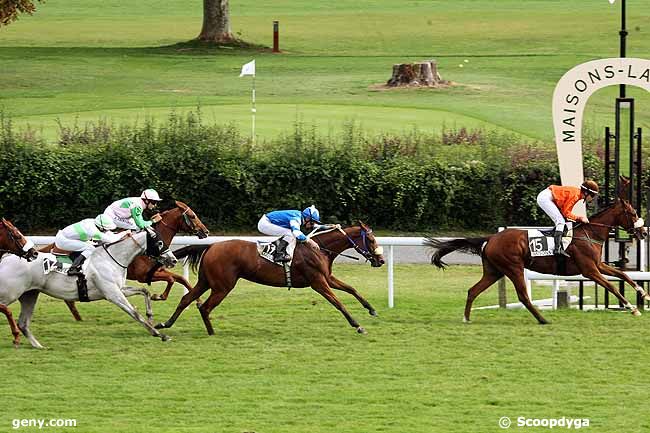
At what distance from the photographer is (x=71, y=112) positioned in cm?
2847

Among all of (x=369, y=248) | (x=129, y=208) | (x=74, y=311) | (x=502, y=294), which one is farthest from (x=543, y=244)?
(x=74, y=311)

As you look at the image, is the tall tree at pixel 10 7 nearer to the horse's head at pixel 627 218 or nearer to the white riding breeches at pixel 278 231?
the white riding breeches at pixel 278 231

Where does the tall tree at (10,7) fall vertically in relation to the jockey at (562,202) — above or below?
above

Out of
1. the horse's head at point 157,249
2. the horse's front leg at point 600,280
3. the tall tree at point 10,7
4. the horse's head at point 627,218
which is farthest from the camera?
the tall tree at point 10,7

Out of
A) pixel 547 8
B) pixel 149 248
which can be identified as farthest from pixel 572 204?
pixel 547 8

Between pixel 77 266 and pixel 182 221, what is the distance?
1.40 m

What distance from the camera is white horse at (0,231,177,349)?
41.9 feet

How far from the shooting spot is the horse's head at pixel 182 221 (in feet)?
45.5

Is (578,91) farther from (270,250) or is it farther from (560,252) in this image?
(270,250)

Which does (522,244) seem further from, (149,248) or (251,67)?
(251,67)

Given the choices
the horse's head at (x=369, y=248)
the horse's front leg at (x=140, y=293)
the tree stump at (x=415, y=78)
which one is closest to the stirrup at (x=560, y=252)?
the horse's head at (x=369, y=248)

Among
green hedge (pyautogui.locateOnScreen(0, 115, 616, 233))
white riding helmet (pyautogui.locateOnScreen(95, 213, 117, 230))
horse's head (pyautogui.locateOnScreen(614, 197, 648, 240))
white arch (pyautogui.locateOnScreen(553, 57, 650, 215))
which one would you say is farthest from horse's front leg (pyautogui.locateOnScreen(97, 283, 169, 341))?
green hedge (pyautogui.locateOnScreen(0, 115, 616, 233))

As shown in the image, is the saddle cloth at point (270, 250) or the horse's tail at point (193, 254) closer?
the saddle cloth at point (270, 250)

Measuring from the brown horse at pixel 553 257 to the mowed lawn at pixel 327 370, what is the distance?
1.24 feet
